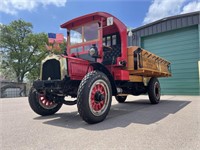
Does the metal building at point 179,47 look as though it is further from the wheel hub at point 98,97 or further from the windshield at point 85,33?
the wheel hub at point 98,97

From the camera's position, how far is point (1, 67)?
29.9m

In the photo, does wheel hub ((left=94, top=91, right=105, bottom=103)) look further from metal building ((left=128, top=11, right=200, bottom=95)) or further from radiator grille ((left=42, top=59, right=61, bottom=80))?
metal building ((left=128, top=11, right=200, bottom=95))

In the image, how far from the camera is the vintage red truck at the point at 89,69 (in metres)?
3.93

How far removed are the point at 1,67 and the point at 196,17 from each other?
29096 millimetres

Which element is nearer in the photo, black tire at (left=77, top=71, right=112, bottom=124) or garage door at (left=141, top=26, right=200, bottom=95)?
black tire at (left=77, top=71, right=112, bottom=124)

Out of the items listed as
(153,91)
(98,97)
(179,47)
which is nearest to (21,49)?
(179,47)

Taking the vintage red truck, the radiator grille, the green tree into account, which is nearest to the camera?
the vintage red truck

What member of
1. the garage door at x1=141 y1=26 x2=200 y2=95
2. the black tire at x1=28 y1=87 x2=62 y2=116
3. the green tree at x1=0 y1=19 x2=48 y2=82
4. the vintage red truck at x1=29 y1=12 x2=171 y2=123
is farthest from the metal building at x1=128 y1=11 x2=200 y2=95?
the green tree at x1=0 y1=19 x2=48 y2=82

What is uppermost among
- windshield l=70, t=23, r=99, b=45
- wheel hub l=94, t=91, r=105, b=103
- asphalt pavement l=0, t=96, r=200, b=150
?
windshield l=70, t=23, r=99, b=45

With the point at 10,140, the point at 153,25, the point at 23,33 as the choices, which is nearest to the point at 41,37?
the point at 23,33

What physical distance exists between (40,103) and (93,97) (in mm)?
1685

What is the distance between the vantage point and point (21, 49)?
29.9 m

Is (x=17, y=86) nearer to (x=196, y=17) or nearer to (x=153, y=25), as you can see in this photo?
(x=153, y=25)

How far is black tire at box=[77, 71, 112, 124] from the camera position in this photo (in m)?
3.62
